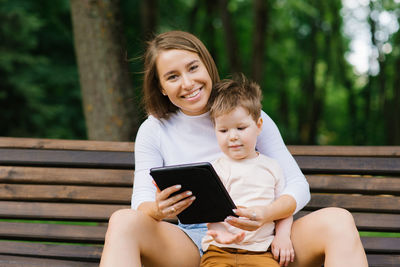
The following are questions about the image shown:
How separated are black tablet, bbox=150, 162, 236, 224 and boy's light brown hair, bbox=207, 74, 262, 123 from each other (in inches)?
13.7

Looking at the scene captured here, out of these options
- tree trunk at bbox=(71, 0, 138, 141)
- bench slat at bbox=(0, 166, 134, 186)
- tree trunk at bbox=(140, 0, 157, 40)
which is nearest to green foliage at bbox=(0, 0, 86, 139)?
tree trunk at bbox=(140, 0, 157, 40)

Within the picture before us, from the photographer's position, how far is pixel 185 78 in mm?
2326

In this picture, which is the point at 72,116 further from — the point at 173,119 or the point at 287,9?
the point at 173,119

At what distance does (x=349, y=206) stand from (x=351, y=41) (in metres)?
15.8

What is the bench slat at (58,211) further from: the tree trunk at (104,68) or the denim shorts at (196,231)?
the tree trunk at (104,68)

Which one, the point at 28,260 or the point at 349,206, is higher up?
the point at 349,206

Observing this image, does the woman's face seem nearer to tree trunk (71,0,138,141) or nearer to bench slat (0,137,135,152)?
bench slat (0,137,135,152)

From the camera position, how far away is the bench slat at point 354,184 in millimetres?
2766

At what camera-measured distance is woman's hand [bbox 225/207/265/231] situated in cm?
206

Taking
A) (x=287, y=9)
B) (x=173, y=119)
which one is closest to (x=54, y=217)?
(x=173, y=119)

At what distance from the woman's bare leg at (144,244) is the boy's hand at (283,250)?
15.0 inches

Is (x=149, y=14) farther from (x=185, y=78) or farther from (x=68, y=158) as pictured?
(x=185, y=78)

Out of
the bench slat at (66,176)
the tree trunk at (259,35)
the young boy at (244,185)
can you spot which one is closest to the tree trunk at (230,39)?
the tree trunk at (259,35)

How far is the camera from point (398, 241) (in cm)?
264
